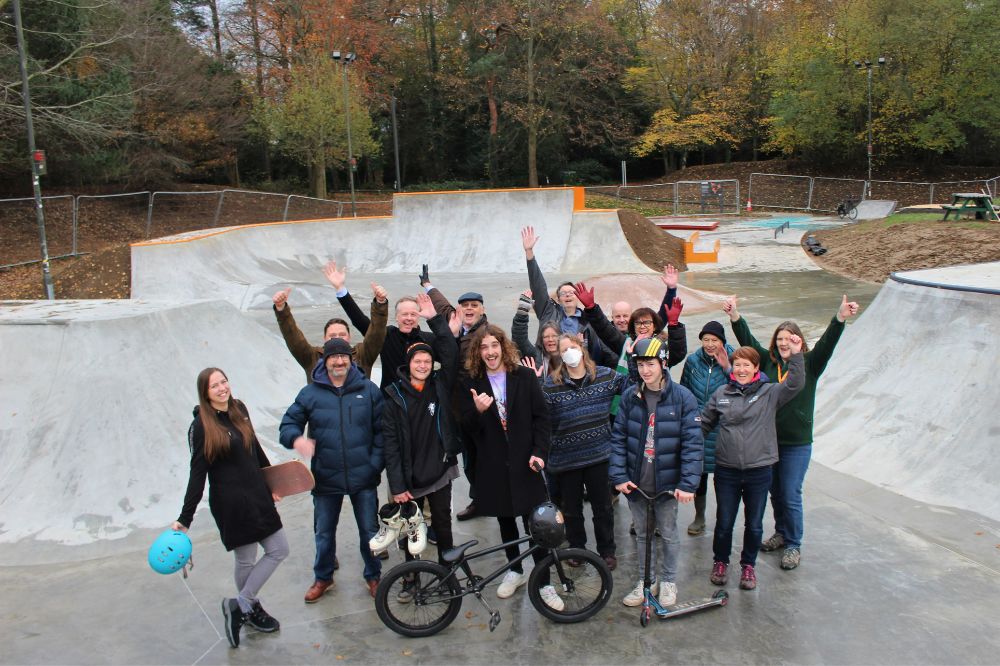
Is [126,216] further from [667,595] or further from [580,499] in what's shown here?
[667,595]

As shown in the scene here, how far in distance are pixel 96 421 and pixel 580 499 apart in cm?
396

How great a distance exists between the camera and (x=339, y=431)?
14.0 ft

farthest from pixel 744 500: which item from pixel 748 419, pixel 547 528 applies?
pixel 547 528

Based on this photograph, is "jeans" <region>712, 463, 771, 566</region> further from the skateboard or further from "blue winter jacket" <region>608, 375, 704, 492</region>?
the skateboard

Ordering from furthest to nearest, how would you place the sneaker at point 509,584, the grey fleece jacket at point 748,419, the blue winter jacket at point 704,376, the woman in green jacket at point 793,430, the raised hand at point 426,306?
the blue winter jacket at point 704,376, the raised hand at point 426,306, the woman in green jacket at point 793,430, the sneaker at point 509,584, the grey fleece jacket at point 748,419

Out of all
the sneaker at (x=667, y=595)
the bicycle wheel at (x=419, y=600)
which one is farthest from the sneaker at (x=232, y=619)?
the sneaker at (x=667, y=595)

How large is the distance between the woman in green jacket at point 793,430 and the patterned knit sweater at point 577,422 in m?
1.13

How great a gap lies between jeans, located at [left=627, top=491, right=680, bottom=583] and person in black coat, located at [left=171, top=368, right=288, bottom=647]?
2.00 meters

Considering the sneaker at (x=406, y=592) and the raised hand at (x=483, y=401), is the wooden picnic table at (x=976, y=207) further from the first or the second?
the sneaker at (x=406, y=592)

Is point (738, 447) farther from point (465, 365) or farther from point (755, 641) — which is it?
point (465, 365)

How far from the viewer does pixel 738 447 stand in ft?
14.0

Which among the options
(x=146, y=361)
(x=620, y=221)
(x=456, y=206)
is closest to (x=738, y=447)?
(x=146, y=361)

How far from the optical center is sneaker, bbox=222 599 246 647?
156 inches

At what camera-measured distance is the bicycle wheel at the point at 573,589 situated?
4078 mm
